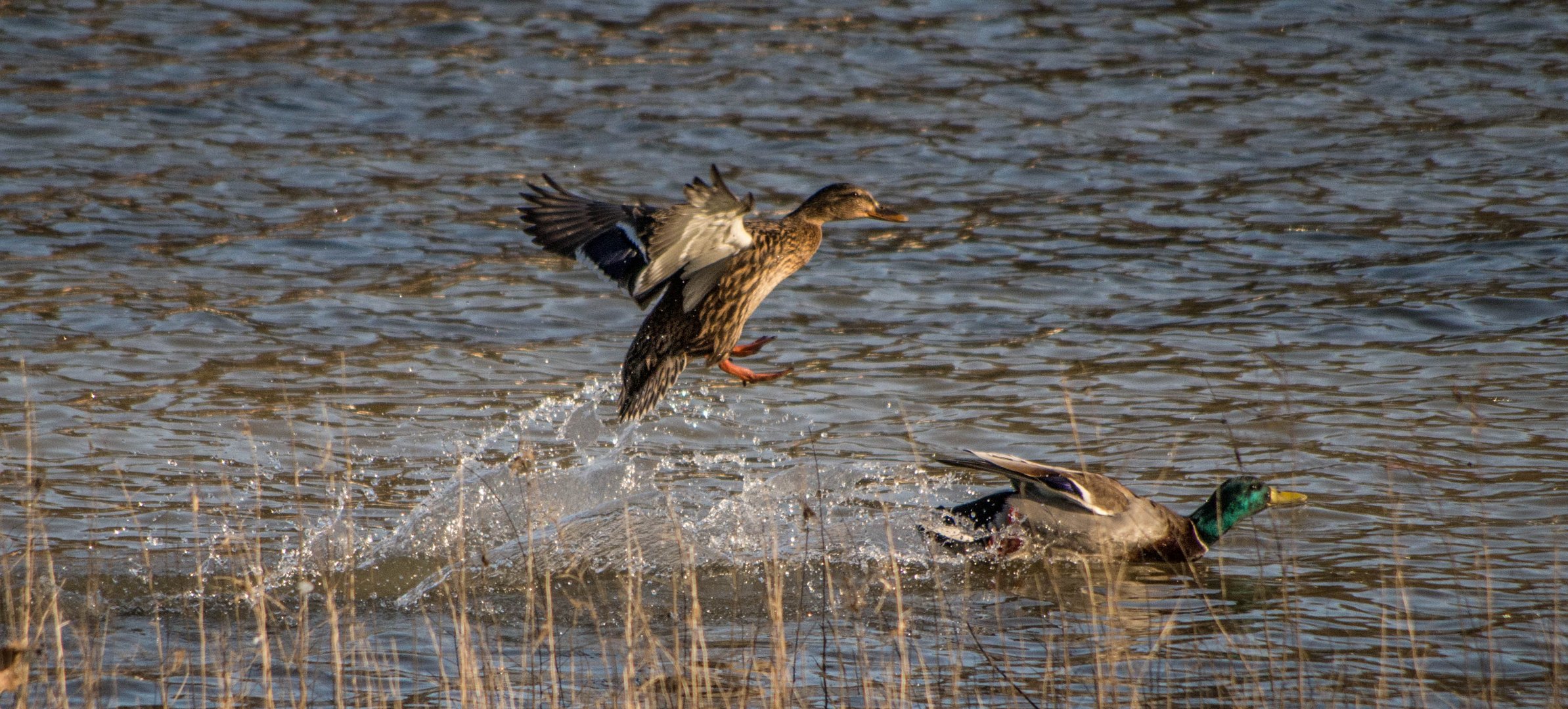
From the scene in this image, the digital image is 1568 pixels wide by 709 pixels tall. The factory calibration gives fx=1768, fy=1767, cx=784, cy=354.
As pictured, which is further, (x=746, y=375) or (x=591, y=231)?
(x=591, y=231)

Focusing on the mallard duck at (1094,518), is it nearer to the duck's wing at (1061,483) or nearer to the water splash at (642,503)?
the duck's wing at (1061,483)

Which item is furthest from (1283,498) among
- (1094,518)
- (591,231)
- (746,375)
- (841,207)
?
(591,231)

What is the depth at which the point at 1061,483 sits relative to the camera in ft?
19.7

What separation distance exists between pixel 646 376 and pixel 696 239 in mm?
814

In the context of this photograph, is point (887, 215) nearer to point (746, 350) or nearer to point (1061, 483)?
→ point (746, 350)

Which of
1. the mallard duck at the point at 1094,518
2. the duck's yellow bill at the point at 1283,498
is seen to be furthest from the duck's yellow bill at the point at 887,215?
the duck's yellow bill at the point at 1283,498

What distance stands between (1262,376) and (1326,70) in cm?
685

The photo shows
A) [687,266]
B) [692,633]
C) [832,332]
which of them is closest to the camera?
[692,633]

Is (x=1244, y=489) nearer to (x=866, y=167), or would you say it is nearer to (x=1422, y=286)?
(x=1422, y=286)

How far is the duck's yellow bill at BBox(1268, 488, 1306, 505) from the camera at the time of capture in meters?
6.18

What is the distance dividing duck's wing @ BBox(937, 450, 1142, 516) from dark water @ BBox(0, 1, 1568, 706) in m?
0.27

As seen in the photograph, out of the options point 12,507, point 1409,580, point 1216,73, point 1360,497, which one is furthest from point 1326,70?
point 12,507

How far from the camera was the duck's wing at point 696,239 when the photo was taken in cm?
529

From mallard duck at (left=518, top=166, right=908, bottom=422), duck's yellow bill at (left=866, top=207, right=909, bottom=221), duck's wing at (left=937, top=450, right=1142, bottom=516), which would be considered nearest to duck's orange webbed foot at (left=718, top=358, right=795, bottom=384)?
mallard duck at (left=518, top=166, right=908, bottom=422)
